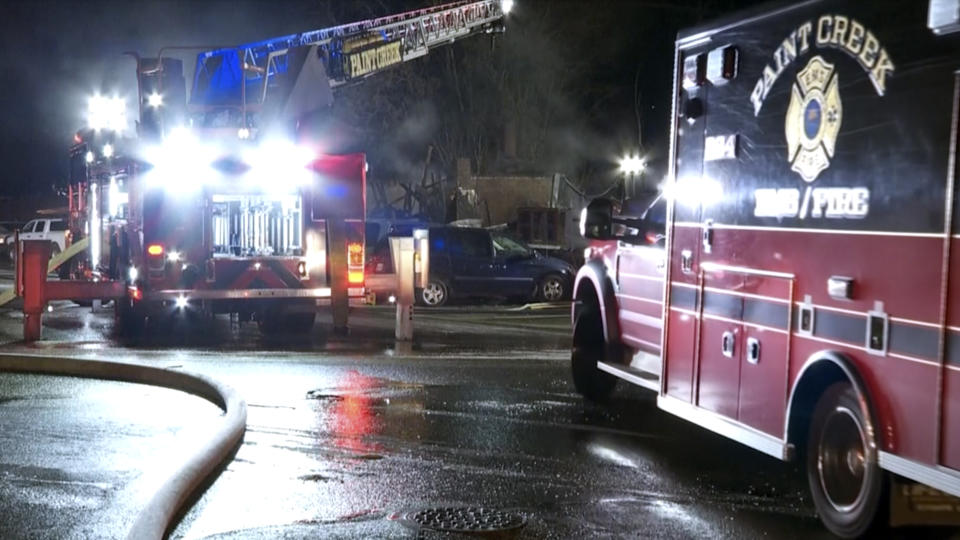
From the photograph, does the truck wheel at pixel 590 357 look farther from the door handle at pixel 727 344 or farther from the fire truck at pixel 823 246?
the door handle at pixel 727 344

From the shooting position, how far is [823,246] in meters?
6.38

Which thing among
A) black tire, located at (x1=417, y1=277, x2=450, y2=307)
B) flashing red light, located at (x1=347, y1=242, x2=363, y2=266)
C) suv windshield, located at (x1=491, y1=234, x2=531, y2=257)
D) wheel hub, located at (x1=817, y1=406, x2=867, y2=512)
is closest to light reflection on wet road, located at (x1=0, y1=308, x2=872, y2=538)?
wheel hub, located at (x1=817, y1=406, x2=867, y2=512)

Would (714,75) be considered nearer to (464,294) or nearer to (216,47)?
(216,47)

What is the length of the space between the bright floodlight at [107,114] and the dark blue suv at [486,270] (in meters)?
6.50

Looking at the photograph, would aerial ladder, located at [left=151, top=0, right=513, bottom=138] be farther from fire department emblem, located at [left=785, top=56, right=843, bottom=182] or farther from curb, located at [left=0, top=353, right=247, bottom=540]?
fire department emblem, located at [left=785, top=56, right=843, bottom=182]

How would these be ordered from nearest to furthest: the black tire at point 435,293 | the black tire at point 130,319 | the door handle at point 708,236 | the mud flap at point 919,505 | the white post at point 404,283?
the mud flap at point 919,505
the door handle at point 708,236
the white post at point 404,283
the black tire at point 130,319
the black tire at point 435,293

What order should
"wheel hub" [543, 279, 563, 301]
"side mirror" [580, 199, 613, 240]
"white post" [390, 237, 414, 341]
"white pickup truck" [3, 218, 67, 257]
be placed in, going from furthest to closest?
"white pickup truck" [3, 218, 67, 257]
"wheel hub" [543, 279, 563, 301]
"white post" [390, 237, 414, 341]
"side mirror" [580, 199, 613, 240]

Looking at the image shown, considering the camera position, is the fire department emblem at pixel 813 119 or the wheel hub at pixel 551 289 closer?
the fire department emblem at pixel 813 119

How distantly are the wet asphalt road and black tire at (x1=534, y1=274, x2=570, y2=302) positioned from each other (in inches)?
355

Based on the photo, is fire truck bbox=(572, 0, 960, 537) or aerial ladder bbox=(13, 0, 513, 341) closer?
fire truck bbox=(572, 0, 960, 537)

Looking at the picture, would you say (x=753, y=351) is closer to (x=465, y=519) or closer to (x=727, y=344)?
(x=727, y=344)

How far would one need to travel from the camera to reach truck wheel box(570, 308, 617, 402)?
33.9 ft

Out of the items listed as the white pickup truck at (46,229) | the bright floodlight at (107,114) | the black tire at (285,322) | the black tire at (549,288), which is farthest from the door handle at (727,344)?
the white pickup truck at (46,229)

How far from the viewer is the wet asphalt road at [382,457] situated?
21.6 feet
